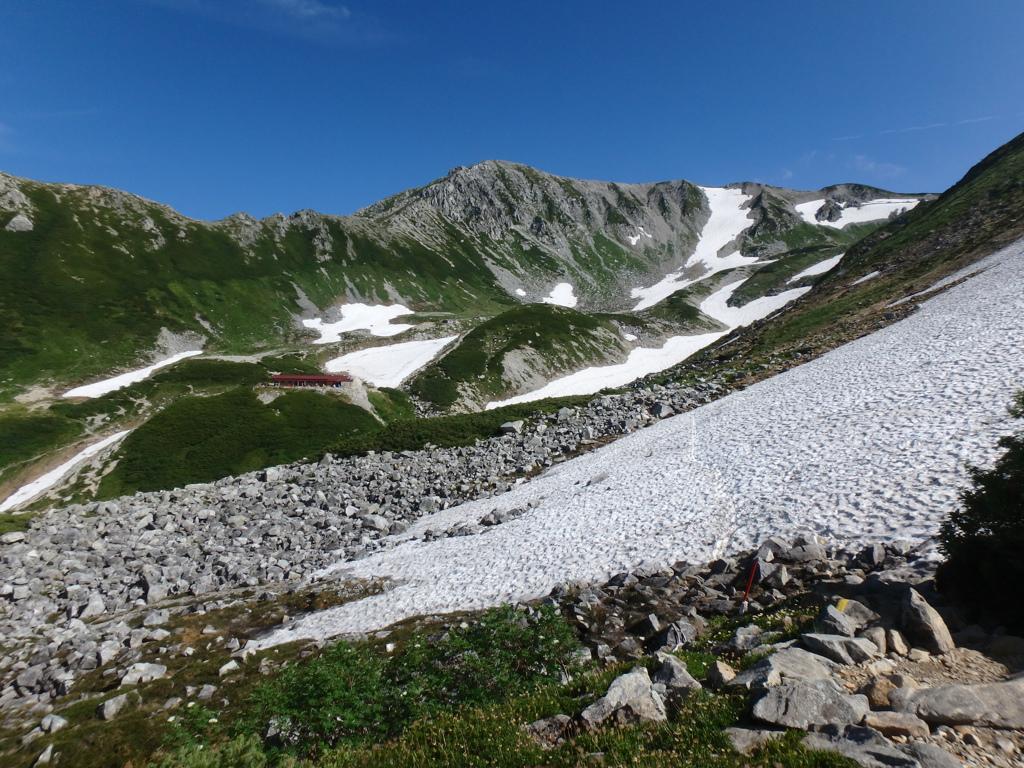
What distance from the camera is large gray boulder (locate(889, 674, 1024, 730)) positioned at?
6.07 m

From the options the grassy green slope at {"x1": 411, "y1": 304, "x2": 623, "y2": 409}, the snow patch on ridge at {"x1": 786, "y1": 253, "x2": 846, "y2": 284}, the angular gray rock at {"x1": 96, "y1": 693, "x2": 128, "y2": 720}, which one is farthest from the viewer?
the snow patch on ridge at {"x1": 786, "y1": 253, "x2": 846, "y2": 284}

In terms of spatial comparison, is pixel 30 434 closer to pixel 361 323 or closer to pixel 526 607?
pixel 526 607

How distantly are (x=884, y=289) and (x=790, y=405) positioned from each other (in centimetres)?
4322

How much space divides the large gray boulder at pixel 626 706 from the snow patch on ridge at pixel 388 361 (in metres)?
77.7

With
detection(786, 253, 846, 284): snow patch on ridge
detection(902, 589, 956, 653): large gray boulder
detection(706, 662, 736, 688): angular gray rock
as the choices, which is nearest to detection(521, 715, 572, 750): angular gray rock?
detection(706, 662, 736, 688): angular gray rock

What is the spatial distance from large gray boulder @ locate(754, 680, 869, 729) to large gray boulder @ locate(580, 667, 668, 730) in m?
1.67

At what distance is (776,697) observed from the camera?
7.07 meters

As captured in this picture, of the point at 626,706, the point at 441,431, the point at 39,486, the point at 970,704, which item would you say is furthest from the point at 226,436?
the point at 970,704

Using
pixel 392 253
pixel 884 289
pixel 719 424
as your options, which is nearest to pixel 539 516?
pixel 719 424

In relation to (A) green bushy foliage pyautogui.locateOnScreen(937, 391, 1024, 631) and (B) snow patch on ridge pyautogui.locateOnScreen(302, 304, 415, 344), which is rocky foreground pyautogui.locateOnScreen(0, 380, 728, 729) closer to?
(A) green bushy foliage pyautogui.locateOnScreen(937, 391, 1024, 631)

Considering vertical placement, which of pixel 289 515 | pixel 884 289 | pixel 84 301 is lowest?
pixel 289 515

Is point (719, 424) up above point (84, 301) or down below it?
below

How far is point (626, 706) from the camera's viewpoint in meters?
8.02

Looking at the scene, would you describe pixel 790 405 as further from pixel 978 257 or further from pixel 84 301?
pixel 84 301
